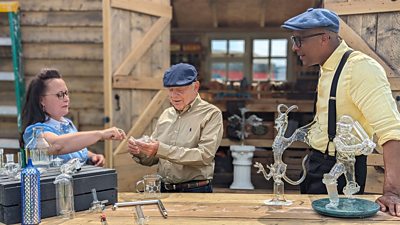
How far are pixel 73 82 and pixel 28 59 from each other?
56cm

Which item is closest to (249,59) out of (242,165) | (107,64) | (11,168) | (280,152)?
(242,165)

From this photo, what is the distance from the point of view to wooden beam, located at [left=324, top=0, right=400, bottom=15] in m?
3.37

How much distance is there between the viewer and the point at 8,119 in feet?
15.2

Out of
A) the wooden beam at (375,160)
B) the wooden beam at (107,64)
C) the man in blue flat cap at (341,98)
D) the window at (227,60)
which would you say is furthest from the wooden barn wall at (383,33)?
the window at (227,60)

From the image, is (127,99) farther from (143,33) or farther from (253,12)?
(253,12)

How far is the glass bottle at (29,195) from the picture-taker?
164 centimetres

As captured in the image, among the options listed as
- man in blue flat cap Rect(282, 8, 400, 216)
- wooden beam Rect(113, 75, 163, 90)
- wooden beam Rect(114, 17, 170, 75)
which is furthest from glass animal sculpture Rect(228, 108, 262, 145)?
man in blue flat cap Rect(282, 8, 400, 216)

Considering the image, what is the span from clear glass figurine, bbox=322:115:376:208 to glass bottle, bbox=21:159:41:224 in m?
1.20

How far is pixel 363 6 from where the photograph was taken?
3482mm

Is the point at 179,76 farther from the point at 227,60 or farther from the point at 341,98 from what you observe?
the point at 227,60

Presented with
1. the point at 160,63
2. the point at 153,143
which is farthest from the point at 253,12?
the point at 153,143

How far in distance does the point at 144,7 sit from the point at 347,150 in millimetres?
2812

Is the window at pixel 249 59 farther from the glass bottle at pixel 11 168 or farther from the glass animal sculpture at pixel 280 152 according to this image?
the glass bottle at pixel 11 168

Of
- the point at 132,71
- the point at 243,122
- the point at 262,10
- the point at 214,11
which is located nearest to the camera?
the point at 132,71
